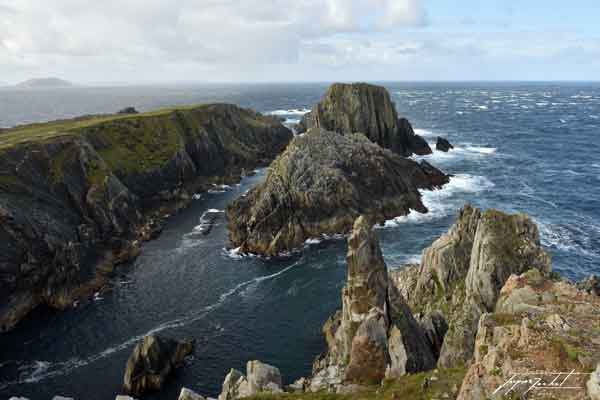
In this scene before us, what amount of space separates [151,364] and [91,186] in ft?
182

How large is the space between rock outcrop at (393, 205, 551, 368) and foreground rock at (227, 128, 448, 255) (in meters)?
35.9

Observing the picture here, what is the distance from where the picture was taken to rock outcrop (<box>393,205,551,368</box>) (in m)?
33.4

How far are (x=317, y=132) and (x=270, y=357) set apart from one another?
62.4 metres

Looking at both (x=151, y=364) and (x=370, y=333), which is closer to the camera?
(x=370, y=333)

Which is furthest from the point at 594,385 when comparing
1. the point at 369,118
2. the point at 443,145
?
the point at 443,145

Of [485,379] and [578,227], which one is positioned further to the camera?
[578,227]

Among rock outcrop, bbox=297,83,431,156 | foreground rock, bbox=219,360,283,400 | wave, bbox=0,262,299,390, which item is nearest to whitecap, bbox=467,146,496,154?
rock outcrop, bbox=297,83,431,156

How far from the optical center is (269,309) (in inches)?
2345

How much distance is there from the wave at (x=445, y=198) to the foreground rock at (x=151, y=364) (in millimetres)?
48613

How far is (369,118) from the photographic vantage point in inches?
5389

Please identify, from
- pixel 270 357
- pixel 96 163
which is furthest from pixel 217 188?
pixel 270 357

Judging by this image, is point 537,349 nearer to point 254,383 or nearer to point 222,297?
point 254,383

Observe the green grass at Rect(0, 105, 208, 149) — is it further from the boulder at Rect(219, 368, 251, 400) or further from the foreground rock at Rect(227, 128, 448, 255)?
the boulder at Rect(219, 368, 251, 400)

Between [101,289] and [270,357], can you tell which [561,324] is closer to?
[270,357]
